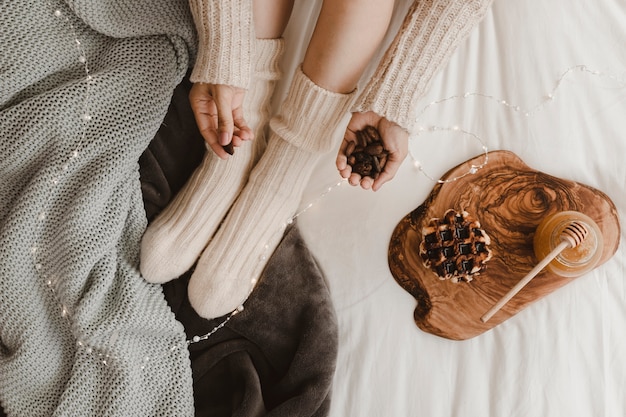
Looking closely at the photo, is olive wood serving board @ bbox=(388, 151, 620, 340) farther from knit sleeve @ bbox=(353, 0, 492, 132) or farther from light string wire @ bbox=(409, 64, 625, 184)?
knit sleeve @ bbox=(353, 0, 492, 132)

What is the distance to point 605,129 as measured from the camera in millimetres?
757

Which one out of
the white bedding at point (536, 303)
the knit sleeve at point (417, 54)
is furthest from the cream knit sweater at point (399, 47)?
the white bedding at point (536, 303)

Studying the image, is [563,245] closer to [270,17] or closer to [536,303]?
[536,303]

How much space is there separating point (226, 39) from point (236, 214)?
259 millimetres

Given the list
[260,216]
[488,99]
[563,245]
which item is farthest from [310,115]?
[563,245]

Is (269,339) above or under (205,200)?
under

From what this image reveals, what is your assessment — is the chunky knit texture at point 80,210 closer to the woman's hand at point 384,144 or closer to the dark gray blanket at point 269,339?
the dark gray blanket at point 269,339

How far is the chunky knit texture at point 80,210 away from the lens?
73 centimetres

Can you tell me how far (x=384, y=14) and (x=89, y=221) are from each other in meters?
0.50

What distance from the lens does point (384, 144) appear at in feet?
2.28

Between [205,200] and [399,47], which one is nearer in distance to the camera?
[399,47]

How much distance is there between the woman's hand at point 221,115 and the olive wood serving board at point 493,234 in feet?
0.91

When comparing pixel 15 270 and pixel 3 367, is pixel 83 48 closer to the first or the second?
pixel 15 270

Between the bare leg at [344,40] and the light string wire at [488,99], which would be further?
the light string wire at [488,99]
